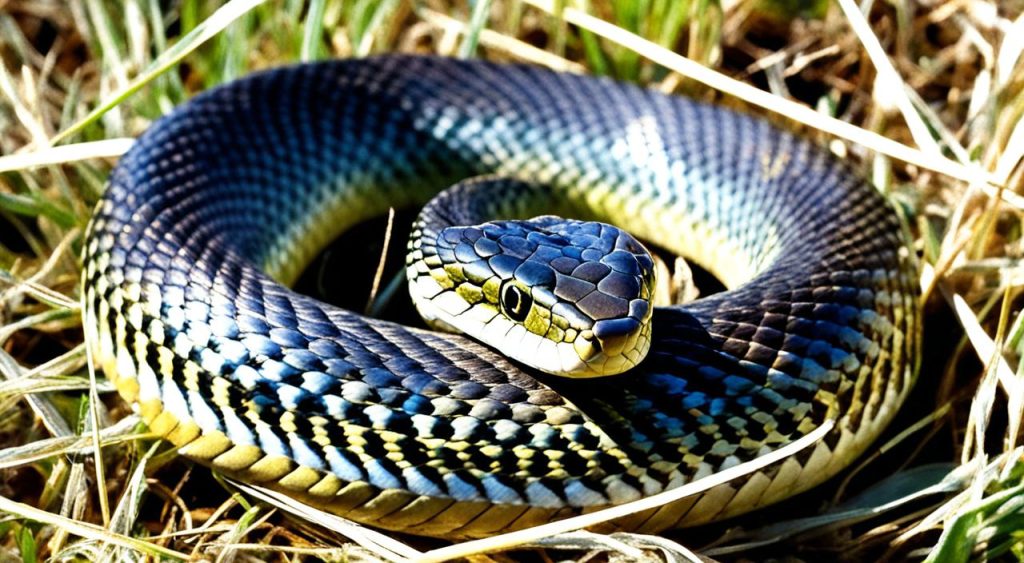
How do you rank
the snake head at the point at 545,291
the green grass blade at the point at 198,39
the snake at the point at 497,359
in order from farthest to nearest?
the green grass blade at the point at 198,39 < the snake at the point at 497,359 < the snake head at the point at 545,291

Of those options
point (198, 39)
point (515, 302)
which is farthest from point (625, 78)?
point (515, 302)

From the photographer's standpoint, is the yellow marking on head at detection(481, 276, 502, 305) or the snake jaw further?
the yellow marking on head at detection(481, 276, 502, 305)

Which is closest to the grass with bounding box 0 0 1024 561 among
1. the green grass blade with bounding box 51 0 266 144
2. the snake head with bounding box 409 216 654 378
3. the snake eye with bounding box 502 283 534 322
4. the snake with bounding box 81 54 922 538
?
the green grass blade with bounding box 51 0 266 144

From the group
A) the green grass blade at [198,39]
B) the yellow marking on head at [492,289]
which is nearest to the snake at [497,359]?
the yellow marking on head at [492,289]

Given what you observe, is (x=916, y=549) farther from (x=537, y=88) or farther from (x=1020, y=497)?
(x=537, y=88)

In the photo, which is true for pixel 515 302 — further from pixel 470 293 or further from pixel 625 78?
pixel 625 78

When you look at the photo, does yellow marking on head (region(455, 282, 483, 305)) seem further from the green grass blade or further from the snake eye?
the green grass blade

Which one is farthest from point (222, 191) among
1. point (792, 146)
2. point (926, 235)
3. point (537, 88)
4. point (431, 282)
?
point (926, 235)

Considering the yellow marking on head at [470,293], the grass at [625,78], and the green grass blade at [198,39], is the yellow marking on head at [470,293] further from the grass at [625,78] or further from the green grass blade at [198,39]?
the green grass blade at [198,39]
